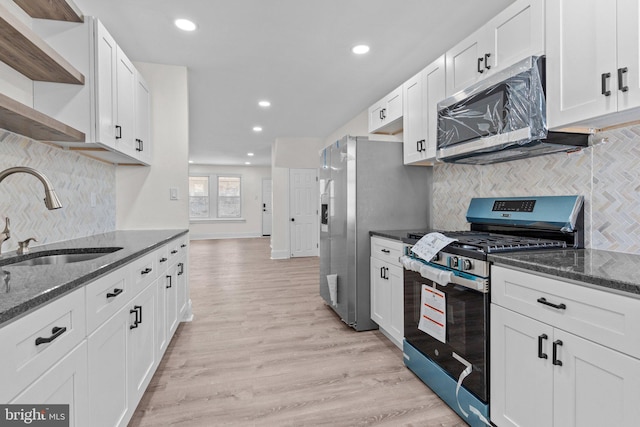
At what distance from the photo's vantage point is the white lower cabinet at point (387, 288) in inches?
94.5

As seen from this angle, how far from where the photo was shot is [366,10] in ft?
7.22

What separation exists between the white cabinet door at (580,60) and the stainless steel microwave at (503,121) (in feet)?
0.21

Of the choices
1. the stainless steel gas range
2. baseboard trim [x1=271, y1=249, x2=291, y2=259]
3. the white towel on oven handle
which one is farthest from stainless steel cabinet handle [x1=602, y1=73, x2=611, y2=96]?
baseboard trim [x1=271, y1=249, x2=291, y2=259]

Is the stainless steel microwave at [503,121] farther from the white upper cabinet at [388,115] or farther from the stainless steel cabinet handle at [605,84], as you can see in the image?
the white upper cabinet at [388,115]

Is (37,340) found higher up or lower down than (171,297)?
higher up

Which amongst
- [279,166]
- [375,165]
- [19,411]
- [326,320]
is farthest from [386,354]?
[279,166]

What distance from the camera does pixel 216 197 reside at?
34.7 feet

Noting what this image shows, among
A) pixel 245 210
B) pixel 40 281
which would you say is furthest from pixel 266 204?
pixel 40 281

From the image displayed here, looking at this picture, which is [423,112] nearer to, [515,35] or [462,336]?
[515,35]

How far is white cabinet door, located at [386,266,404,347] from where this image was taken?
7.77 feet

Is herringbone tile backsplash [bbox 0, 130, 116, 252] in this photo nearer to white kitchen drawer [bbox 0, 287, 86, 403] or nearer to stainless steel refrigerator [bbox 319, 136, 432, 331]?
white kitchen drawer [bbox 0, 287, 86, 403]

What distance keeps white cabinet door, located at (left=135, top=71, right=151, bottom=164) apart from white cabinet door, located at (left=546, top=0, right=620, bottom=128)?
2878 millimetres

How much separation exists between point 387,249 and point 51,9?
2.69 meters

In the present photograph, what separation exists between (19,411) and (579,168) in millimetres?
2494
